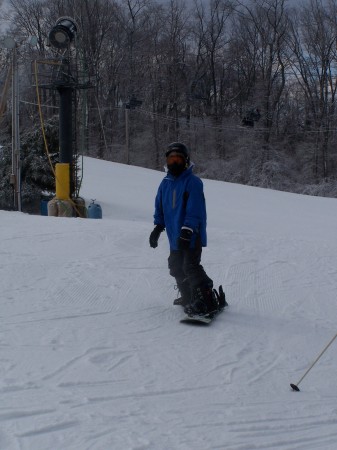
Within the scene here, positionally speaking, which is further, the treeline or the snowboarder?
the treeline

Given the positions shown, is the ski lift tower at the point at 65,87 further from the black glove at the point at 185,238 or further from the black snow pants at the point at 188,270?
the black glove at the point at 185,238

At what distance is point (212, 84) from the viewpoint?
4541 centimetres

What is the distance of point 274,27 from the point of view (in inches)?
1613

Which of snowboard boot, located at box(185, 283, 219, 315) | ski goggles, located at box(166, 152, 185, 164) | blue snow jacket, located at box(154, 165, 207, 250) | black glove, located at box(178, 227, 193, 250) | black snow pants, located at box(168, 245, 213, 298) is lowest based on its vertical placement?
snowboard boot, located at box(185, 283, 219, 315)

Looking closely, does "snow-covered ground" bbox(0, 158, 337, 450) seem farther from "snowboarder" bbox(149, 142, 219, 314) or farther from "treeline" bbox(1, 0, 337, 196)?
"treeline" bbox(1, 0, 337, 196)

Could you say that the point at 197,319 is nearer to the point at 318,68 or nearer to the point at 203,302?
the point at 203,302

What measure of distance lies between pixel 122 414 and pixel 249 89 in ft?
142

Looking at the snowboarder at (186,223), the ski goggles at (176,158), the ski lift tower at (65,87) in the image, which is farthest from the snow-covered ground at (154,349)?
the ski lift tower at (65,87)

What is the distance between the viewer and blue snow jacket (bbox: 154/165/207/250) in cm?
505

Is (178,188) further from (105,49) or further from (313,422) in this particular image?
(105,49)

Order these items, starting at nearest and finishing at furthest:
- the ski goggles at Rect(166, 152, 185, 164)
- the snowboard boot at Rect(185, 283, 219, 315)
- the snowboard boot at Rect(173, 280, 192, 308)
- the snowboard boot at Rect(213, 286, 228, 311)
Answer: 1. the ski goggles at Rect(166, 152, 185, 164)
2. the snowboard boot at Rect(185, 283, 219, 315)
3. the snowboard boot at Rect(173, 280, 192, 308)
4. the snowboard boot at Rect(213, 286, 228, 311)

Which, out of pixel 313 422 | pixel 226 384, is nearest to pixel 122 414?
pixel 226 384

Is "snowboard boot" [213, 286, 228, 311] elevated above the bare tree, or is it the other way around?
the bare tree

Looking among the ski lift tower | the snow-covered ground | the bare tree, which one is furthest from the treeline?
the snow-covered ground
